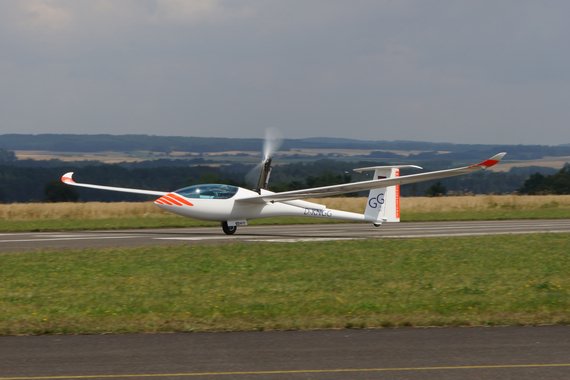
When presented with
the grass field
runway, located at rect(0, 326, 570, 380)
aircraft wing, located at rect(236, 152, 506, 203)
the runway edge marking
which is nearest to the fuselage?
aircraft wing, located at rect(236, 152, 506, 203)

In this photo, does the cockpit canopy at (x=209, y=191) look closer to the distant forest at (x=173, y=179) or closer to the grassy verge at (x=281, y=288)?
the grassy verge at (x=281, y=288)

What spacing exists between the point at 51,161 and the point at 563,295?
483 ft

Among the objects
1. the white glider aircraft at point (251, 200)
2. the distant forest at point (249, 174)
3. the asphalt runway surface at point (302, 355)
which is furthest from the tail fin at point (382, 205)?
the asphalt runway surface at point (302, 355)

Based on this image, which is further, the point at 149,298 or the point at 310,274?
the point at 310,274

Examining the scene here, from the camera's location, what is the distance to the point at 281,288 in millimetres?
16000

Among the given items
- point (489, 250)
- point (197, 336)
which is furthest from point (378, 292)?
point (489, 250)

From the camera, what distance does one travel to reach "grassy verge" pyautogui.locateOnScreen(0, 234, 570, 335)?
42.2 feet

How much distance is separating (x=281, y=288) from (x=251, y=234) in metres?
15.7

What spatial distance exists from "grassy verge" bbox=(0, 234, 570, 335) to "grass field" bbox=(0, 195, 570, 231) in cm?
1592

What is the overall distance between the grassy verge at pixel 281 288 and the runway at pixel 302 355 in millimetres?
741

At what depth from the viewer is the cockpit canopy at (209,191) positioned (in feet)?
102

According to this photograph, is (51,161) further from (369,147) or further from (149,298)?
(149,298)

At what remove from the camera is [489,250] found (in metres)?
22.4

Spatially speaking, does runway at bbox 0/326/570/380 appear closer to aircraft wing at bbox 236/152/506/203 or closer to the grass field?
aircraft wing at bbox 236/152/506/203
